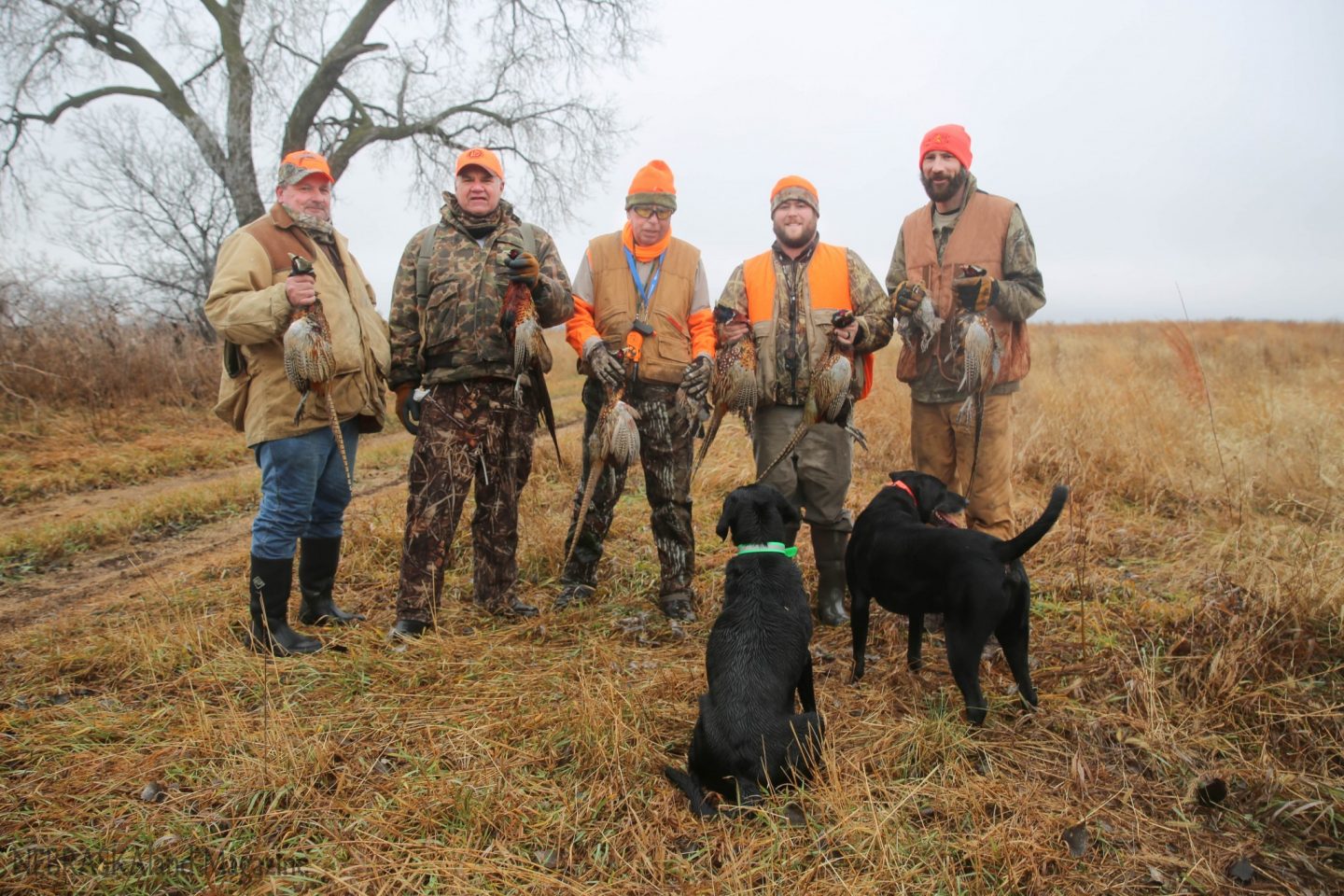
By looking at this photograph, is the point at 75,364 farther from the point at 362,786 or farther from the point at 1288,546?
the point at 1288,546

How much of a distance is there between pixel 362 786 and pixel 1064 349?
1710 cm

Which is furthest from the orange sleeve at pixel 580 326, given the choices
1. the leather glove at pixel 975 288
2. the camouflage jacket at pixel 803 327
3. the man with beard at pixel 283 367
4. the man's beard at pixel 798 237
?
the leather glove at pixel 975 288

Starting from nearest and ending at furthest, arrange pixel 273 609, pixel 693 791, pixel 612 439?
pixel 693 791 → pixel 273 609 → pixel 612 439

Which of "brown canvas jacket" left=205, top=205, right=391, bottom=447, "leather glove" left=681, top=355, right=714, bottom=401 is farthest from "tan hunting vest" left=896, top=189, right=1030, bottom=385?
"brown canvas jacket" left=205, top=205, right=391, bottom=447

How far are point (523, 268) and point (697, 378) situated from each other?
111 centimetres

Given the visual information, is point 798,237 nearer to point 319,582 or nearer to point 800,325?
point 800,325

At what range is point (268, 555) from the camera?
3752mm

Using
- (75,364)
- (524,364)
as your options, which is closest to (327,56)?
(75,364)

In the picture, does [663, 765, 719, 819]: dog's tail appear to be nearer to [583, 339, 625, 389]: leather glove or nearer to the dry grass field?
the dry grass field

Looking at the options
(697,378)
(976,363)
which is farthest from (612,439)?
(976,363)

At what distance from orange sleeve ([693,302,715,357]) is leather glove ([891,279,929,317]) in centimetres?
107

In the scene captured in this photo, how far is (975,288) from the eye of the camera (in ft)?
13.4

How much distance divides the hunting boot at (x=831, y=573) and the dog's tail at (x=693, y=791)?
6.38 feet

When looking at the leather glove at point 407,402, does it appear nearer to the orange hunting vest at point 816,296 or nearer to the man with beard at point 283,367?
the man with beard at point 283,367
